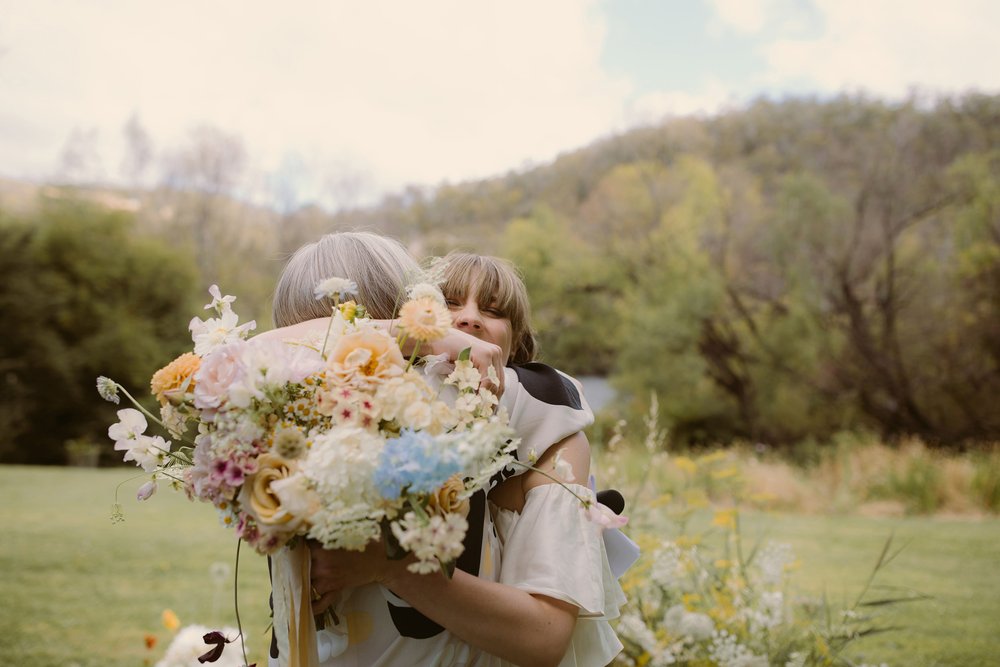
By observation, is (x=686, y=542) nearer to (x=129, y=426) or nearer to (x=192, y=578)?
(x=129, y=426)

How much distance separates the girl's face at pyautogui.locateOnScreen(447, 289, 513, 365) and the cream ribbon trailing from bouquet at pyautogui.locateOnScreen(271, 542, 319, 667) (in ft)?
3.18

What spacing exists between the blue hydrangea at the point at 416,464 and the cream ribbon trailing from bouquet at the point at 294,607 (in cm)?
29

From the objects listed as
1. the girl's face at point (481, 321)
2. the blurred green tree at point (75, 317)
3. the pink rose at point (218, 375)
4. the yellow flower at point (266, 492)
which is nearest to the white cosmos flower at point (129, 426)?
the pink rose at point (218, 375)

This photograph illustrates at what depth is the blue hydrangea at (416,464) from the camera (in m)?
1.06

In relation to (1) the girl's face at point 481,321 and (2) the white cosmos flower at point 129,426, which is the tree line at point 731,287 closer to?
(1) the girl's face at point 481,321

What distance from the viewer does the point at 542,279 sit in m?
23.7

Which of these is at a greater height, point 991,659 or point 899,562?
point 991,659

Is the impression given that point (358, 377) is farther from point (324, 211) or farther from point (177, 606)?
point (324, 211)

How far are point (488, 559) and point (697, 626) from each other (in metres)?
1.89

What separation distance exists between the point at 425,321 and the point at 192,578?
654 cm

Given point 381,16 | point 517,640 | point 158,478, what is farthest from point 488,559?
point 381,16

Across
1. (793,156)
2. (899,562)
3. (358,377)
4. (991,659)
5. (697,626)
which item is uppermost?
(793,156)

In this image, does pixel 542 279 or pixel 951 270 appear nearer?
pixel 951 270

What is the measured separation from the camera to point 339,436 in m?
1.09
